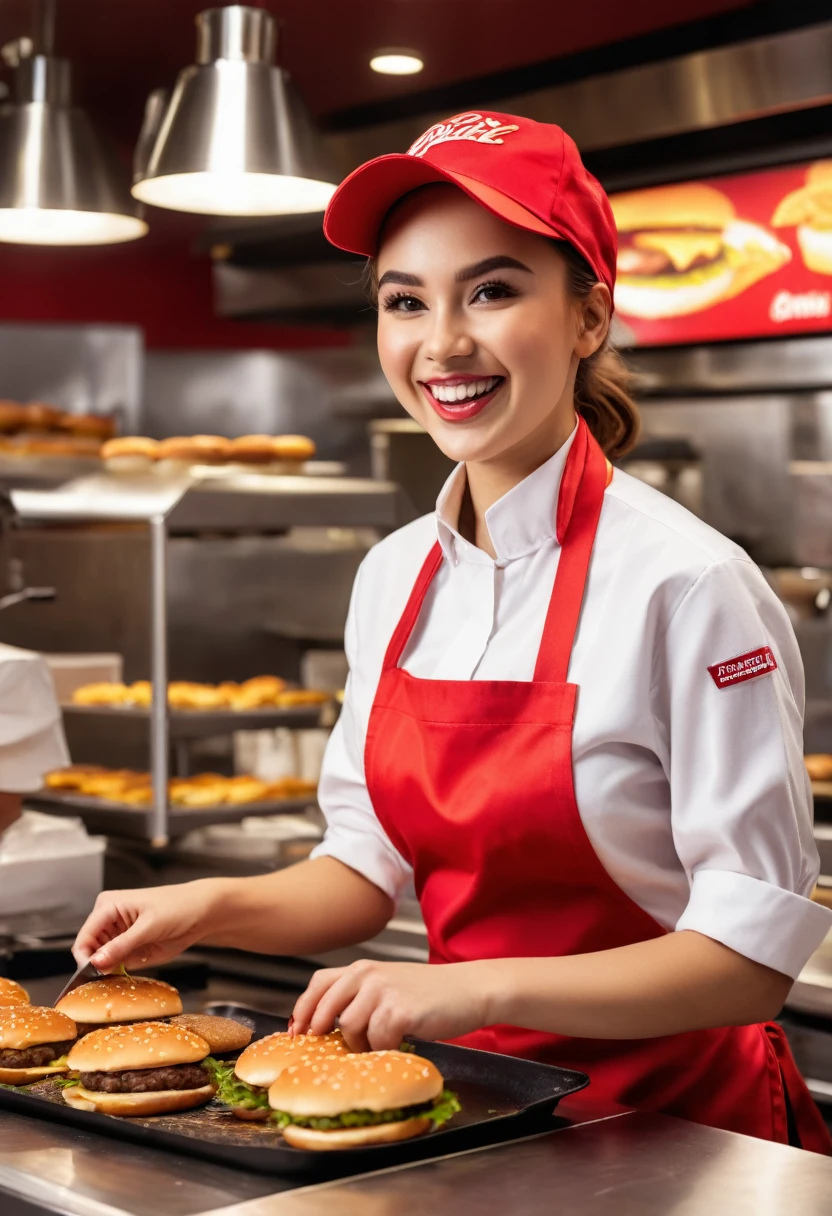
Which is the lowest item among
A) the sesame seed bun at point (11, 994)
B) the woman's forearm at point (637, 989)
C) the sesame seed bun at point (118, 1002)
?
the sesame seed bun at point (11, 994)

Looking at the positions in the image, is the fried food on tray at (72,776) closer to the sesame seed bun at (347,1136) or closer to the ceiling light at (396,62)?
the ceiling light at (396,62)

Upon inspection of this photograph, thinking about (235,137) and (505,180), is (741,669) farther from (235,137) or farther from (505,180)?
(235,137)

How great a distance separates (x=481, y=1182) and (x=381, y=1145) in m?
0.09

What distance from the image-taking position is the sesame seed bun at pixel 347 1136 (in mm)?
1275

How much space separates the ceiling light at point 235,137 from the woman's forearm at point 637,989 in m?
1.50

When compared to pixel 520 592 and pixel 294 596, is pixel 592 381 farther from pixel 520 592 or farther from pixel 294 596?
pixel 294 596

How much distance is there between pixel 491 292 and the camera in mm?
1568

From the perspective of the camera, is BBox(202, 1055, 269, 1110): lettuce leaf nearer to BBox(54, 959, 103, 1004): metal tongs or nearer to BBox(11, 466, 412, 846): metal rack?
BBox(54, 959, 103, 1004): metal tongs

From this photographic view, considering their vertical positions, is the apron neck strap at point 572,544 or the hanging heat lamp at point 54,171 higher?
the hanging heat lamp at point 54,171

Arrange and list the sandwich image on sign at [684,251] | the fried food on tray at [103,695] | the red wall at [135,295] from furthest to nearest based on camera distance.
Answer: the red wall at [135,295] < the sandwich image on sign at [684,251] < the fried food on tray at [103,695]

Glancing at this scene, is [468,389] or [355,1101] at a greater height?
[468,389]

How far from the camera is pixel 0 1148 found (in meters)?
1.34

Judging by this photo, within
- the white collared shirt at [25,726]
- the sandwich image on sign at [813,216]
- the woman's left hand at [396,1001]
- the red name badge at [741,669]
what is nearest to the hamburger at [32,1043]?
the woman's left hand at [396,1001]

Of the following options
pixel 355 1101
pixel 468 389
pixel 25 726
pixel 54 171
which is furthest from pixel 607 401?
Result: pixel 54 171
